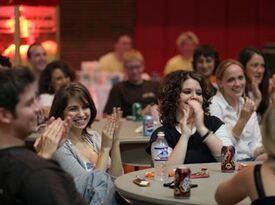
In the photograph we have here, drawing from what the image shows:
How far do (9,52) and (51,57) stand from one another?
2.12m

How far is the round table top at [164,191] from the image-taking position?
3381 millimetres

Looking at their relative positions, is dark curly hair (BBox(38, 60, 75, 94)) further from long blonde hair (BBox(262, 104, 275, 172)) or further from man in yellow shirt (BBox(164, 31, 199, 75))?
long blonde hair (BBox(262, 104, 275, 172))

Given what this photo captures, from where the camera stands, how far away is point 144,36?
11586 millimetres

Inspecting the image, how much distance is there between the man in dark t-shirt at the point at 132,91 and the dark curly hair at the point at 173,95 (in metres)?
2.80

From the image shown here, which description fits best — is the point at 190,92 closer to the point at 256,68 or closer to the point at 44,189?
the point at 256,68

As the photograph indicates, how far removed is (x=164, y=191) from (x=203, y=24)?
27.4 feet

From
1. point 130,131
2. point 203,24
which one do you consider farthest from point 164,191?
point 203,24

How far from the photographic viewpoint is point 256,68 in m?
6.65

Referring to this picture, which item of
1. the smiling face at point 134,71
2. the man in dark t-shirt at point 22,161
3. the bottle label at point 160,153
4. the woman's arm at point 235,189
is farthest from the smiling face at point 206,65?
the man in dark t-shirt at point 22,161

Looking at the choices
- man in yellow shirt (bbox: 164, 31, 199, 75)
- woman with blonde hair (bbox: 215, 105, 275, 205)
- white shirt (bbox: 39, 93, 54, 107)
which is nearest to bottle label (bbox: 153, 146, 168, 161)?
woman with blonde hair (bbox: 215, 105, 275, 205)

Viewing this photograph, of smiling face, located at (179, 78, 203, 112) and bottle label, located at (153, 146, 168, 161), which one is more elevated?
smiling face, located at (179, 78, 203, 112)

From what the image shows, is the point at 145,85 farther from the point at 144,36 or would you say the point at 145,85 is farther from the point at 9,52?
the point at 144,36

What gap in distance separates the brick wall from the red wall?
0.25 m

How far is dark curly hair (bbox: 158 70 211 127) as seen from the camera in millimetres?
4637
